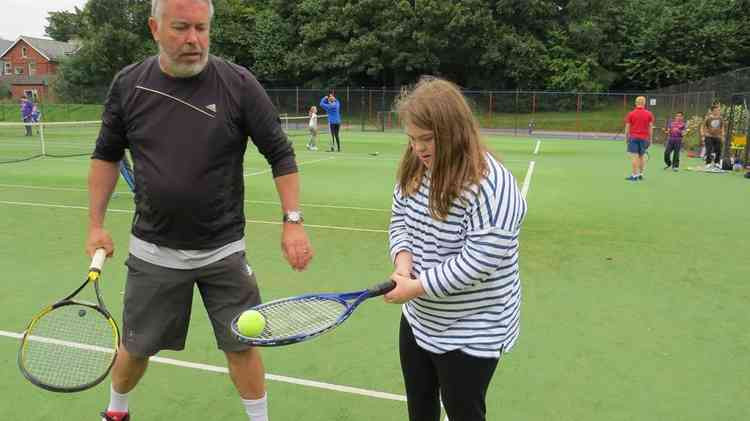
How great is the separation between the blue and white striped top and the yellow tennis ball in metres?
0.55

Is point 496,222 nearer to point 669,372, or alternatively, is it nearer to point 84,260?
point 669,372

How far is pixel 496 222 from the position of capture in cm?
198

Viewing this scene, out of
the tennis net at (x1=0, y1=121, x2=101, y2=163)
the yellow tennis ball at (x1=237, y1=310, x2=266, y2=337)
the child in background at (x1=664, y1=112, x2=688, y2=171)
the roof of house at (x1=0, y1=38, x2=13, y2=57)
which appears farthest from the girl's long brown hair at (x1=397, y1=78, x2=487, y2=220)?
the roof of house at (x1=0, y1=38, x2=13, y2=57)

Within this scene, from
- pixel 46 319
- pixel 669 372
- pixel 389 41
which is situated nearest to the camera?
pixel 46 319

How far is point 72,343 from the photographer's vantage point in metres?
2.96

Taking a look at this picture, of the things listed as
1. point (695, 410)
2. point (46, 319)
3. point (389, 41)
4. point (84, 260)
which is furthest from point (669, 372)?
point (389, 41)

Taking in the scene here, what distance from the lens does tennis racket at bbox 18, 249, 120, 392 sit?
264 centimetres

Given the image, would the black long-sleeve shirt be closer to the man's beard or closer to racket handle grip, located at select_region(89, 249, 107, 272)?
the man's beard

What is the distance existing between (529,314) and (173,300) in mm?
2982

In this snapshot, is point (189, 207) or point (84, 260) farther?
point (84, 260)

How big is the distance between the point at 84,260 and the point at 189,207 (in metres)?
4.29

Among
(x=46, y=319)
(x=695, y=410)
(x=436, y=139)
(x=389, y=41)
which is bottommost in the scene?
(x=695, y=410)

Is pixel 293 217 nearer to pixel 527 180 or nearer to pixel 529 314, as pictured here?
pixel 529 314

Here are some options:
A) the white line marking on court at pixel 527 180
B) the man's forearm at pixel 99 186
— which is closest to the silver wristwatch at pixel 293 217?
the man's forearm at pixel 99 186
